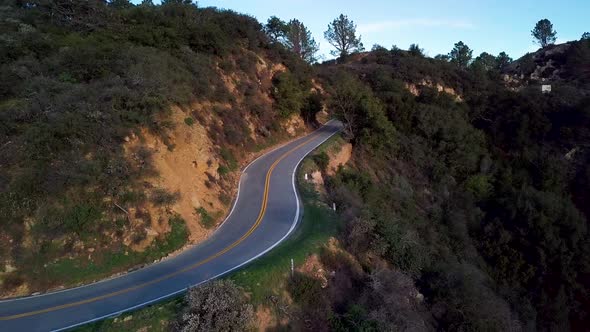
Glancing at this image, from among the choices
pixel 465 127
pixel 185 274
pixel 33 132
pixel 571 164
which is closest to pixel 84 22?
pixel 33 132

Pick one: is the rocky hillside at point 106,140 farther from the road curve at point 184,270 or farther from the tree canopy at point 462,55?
the tree canopy at point 462,55

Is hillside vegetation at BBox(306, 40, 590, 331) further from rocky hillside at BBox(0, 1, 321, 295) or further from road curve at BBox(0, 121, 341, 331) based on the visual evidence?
rocky hillside at BBox(0, 1, 321, 295)

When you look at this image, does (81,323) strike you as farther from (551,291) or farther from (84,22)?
(551,291)

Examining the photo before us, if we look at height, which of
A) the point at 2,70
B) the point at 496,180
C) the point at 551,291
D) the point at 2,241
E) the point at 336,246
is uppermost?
the point at 2,70

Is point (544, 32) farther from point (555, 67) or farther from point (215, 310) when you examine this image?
point (215, 310)

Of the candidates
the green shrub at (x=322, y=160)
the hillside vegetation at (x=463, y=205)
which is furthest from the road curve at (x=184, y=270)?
the green shrub at (x=322, y=160)

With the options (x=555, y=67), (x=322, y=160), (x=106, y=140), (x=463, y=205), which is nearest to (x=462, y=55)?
(x=555, y=67)

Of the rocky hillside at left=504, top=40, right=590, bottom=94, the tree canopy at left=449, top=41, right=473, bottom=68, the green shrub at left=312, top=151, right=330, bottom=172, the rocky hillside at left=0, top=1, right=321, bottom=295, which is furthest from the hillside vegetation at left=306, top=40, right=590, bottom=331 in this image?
the tree canopy at left=449, top=41, right=473, bottom=68
